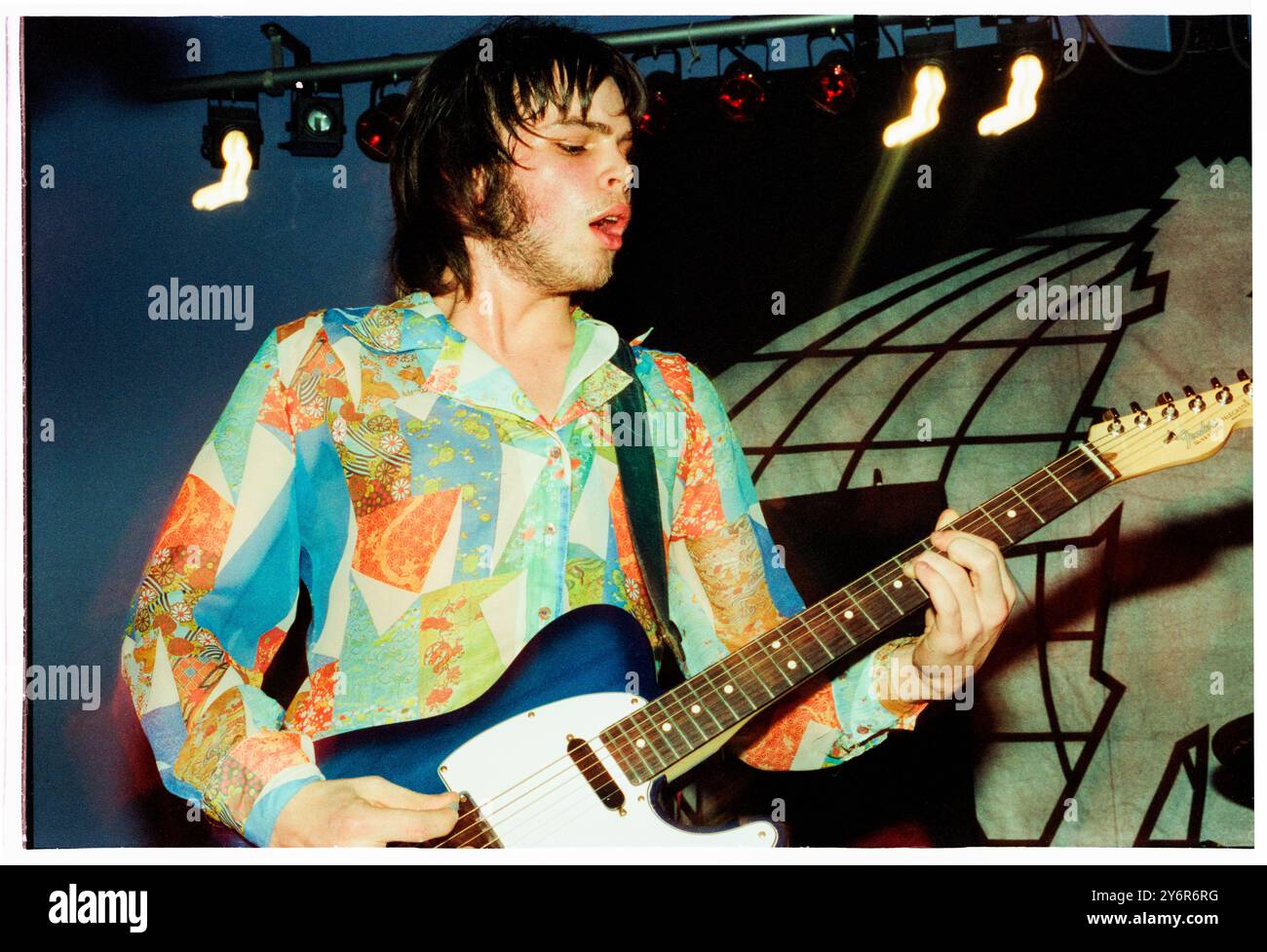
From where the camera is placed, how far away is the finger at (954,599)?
2.27 metres

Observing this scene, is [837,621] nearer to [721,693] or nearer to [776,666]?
[776,666]

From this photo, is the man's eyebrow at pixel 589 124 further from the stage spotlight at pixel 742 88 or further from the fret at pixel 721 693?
the fret at pixel 721 693

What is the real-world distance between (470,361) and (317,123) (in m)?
0.67

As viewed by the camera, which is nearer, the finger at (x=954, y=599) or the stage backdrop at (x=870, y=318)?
the finger at (x=954, y=599)

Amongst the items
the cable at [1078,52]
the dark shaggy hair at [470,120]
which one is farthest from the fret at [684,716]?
the cable at [1078,52]

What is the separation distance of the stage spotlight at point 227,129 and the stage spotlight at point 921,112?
141 cm

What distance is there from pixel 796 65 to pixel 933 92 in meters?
0.31

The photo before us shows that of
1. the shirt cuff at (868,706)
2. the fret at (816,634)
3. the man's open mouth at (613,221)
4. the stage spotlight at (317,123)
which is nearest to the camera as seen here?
the fret at (816,634)

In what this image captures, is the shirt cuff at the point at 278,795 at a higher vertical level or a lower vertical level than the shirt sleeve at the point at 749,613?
lower

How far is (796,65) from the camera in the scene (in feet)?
8.81

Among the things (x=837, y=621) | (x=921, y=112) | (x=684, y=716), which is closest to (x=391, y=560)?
(x=684, y=716)

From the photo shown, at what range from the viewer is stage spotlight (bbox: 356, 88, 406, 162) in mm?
2596
